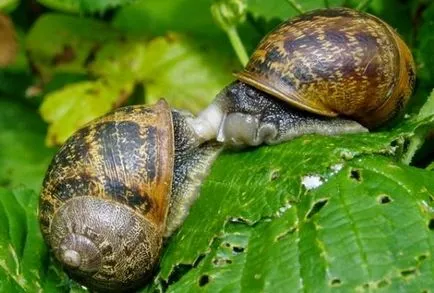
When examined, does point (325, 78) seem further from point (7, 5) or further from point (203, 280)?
point (7, 5)

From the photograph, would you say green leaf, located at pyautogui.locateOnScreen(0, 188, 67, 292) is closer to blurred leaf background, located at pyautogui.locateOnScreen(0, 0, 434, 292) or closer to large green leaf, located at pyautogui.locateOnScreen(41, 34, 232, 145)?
blurred leaf background, located at pyautogui.locateOnScreen(0, 0, 434, 292)

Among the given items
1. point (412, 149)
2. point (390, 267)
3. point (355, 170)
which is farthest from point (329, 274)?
point (412, 149)

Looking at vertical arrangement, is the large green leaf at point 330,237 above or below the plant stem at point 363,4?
below

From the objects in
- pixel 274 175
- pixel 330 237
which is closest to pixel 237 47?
pixel 274 175

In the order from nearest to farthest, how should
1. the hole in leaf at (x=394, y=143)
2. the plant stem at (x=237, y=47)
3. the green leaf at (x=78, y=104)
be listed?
the hole in leaf at (x=394, y=143) < the plant stem at (x=237, y=47) < the green leaf at (x=78, y=104)

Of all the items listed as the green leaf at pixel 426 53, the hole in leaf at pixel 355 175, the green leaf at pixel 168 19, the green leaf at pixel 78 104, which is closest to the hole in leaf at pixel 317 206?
the hole in leaf at pixel 355 175

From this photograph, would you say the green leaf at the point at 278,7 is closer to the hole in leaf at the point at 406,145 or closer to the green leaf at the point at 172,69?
the green leaf at the point at 172,69

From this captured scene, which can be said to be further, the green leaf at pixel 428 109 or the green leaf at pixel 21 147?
the green leaf at pixel 21 147

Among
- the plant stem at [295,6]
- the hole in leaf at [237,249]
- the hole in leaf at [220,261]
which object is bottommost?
the hole in leaf at [220,261]
